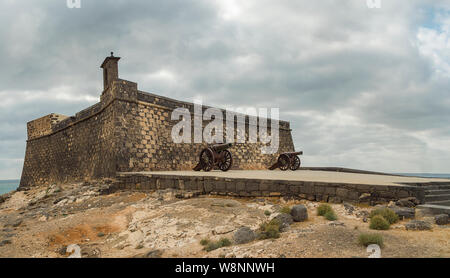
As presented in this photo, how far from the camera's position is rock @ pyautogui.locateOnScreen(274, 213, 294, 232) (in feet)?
17.4

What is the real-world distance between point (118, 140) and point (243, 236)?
913 centimetres

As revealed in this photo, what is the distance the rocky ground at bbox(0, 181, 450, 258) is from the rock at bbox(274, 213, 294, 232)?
0.08 m

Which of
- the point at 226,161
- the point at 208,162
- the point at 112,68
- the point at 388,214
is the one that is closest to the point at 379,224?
the point at 388,214

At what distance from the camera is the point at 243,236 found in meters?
4.92

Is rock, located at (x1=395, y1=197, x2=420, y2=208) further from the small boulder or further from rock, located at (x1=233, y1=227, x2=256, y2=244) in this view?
the small boulder

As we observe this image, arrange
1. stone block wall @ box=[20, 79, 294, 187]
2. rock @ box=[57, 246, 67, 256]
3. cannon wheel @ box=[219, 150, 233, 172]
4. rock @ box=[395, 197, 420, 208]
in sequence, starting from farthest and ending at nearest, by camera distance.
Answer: cannon wheel @ box=[219, 150, 233, 172], stone block wall @ box=[20, 79, 294, 187], rock @ box=[395, 197, 420, 208], rock @ box=[57, 246, 67, 256]

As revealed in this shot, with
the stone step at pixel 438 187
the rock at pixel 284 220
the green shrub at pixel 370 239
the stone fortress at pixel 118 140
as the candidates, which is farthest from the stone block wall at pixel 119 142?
the stone step at pixel 438 187

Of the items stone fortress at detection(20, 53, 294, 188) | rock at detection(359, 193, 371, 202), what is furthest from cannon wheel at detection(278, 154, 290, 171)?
rock at detection(359, 193, 371, 202)

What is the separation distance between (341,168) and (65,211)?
1394 cm

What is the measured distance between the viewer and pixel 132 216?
754 cm

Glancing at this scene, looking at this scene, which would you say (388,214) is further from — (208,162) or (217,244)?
(208,162)

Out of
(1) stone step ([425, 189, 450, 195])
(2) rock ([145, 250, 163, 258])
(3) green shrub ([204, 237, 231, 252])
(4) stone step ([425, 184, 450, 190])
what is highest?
(4) stone step ([425, 184, 450, 190])

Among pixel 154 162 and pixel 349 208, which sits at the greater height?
pixel 154 162
